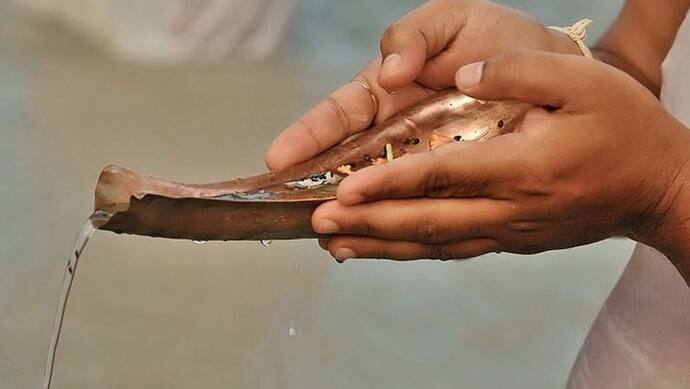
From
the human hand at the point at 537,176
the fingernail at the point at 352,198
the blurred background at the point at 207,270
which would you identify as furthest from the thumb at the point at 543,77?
the blurred background at the point at 207,270

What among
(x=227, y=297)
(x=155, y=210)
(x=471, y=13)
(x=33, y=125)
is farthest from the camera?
(x=33, y=125)

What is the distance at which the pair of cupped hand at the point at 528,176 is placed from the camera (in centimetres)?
61

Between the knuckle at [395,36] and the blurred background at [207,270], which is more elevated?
the knuckle at [395,36]

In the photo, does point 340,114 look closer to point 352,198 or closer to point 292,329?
point 352,198

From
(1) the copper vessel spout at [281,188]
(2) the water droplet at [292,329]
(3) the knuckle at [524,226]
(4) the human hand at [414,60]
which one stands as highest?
(4) the human hand at [414,60]

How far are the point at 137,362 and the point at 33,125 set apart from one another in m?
0.60

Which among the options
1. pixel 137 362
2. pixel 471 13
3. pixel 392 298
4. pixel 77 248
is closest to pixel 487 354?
pixel 392 298

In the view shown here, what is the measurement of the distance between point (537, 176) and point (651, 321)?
22cm

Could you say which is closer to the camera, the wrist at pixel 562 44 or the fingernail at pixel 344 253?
the fingernail at pixel 344 253

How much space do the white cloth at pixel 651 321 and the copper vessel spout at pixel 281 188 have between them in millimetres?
175

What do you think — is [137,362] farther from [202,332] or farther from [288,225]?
[288,225]

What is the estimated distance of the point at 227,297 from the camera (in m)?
1.43

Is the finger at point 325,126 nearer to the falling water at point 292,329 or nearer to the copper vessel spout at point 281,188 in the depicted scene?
the copper vessel spout at point 281,188

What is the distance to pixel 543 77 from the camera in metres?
0.60
